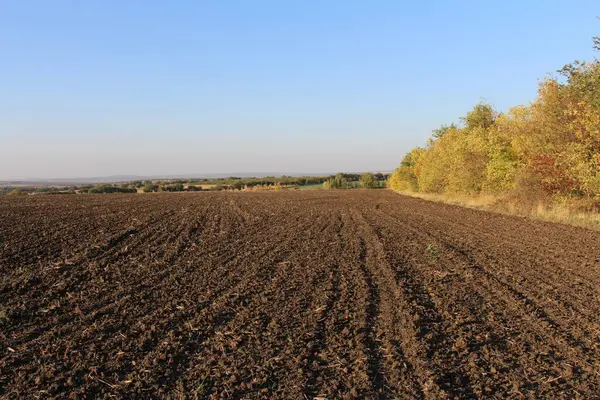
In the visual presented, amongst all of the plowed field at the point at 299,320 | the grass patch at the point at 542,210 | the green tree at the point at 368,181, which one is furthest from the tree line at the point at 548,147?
the green tree at the point at 368,181

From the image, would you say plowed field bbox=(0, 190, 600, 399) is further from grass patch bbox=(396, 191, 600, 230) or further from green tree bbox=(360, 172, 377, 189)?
green tree bbox=(360, 172, 377, 189)

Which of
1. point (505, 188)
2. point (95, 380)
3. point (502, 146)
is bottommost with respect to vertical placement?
point (95, 380)

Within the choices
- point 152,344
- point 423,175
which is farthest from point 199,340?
point 423,175

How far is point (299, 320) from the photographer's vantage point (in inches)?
255

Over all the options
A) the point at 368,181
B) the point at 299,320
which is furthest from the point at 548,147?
the point at 368,181

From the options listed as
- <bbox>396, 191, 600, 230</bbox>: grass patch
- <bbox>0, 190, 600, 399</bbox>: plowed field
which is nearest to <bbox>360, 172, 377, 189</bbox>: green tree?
<bbox>396, 191, 600, 230</bbox>: grass patch

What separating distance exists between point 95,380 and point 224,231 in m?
11.9

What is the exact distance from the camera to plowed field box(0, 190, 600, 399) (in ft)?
15.0

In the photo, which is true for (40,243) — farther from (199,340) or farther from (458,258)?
(458,258)

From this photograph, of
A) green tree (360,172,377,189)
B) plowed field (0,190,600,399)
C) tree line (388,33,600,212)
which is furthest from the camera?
green tree (360,172,377,189)

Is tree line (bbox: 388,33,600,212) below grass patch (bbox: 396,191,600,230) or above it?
above

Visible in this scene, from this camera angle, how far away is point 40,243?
13039mm

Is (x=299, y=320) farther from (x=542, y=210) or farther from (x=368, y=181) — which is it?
(x=368, y=181)

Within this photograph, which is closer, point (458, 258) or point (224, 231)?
point (458, 258)
